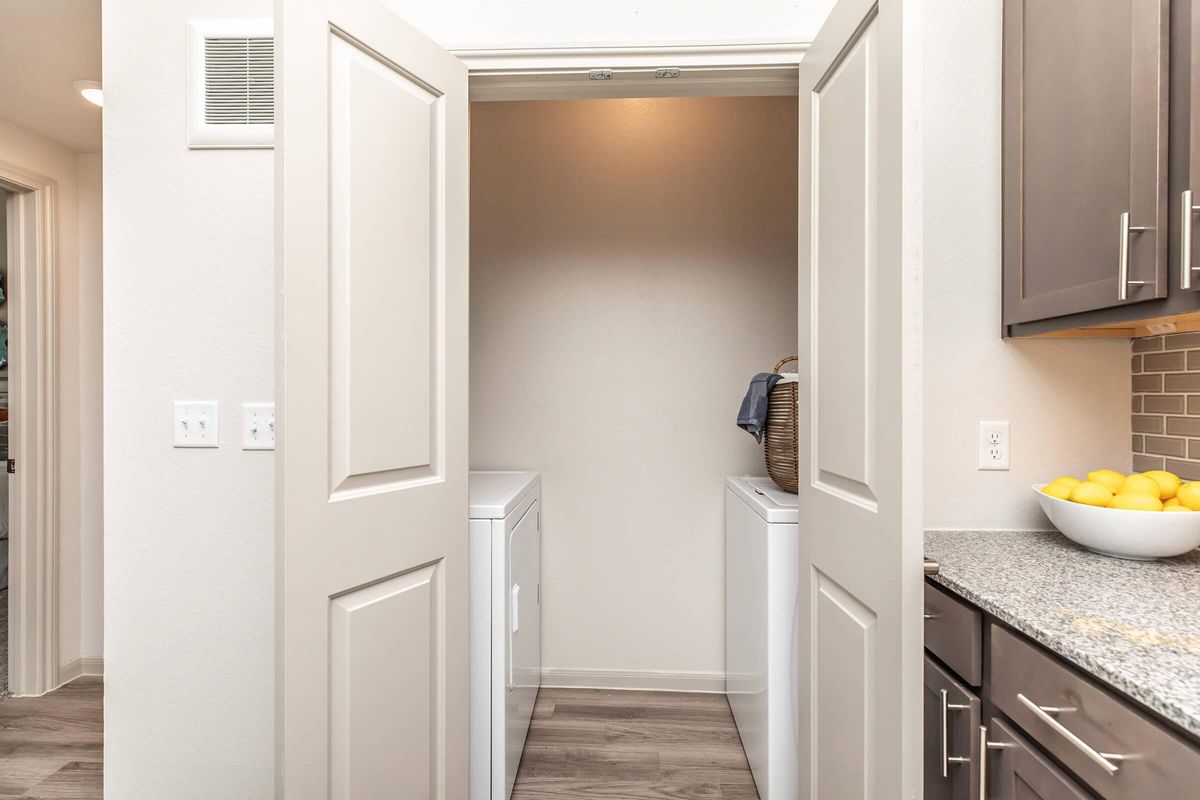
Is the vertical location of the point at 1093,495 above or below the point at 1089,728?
above

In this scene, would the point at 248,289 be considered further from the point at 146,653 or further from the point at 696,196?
the point at 696,196

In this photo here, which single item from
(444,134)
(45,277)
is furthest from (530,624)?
(45,277)

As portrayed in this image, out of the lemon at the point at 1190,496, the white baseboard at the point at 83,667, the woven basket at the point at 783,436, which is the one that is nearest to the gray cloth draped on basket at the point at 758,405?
the woven basket at the point at 783,436

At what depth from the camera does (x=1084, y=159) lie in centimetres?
122

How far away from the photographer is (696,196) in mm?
2652

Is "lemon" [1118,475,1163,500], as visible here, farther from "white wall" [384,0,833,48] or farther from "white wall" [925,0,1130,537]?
"white wall" [384,0,833,48]

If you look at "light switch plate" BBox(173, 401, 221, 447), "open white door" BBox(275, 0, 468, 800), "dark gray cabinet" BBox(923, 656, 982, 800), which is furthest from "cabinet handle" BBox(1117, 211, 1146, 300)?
"light switch plate" BBox(173, 401, 221, 447)

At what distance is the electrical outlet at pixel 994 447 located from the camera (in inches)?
59.6

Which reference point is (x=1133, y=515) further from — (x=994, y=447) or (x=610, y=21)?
(x=610, y=21)

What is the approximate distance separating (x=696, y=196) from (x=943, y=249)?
131cm

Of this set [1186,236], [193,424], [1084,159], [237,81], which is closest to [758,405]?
[1084,159]

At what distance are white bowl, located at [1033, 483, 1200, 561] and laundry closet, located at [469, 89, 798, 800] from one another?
1.45 metres

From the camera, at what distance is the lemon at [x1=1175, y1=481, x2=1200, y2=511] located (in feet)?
3.64

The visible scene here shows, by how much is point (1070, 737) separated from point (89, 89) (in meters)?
3.15
